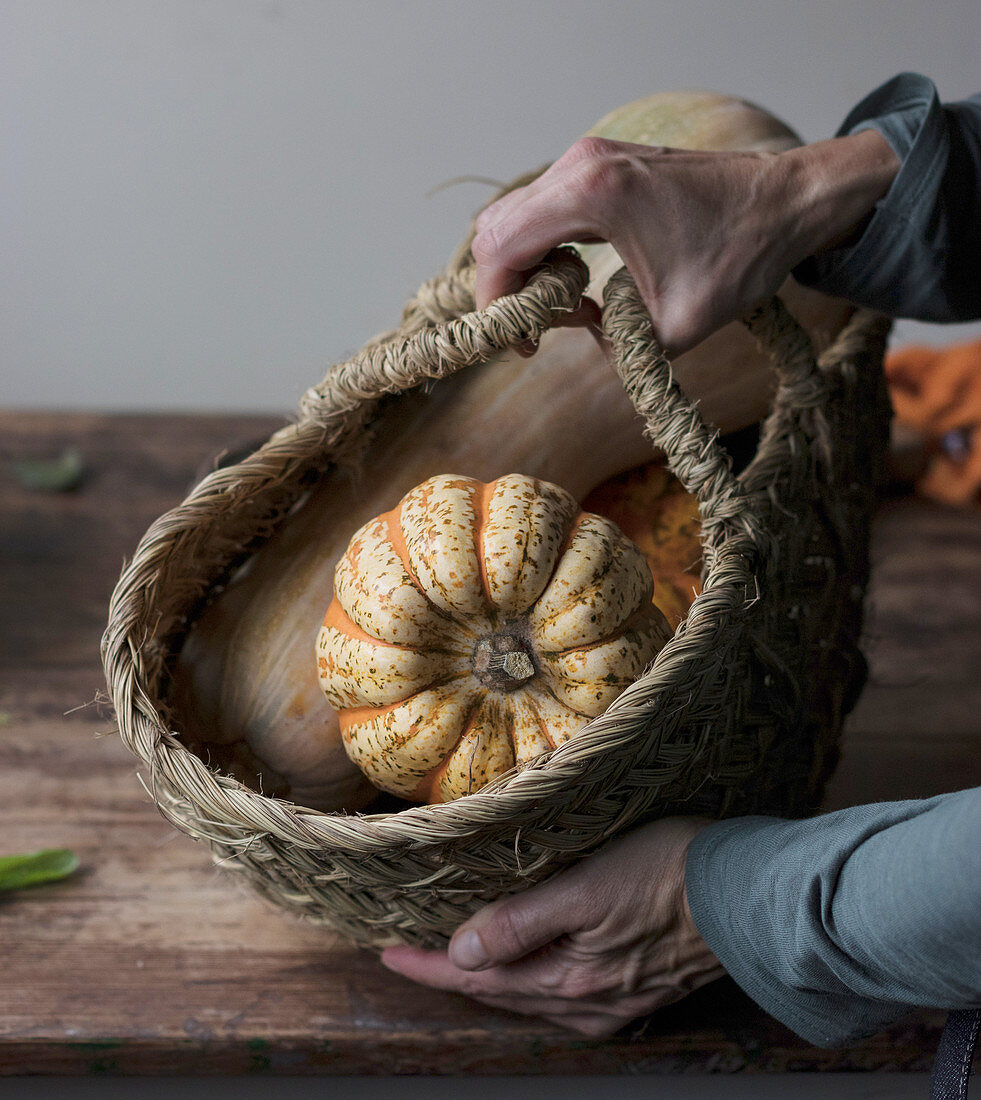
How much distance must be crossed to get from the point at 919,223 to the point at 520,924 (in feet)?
2.10

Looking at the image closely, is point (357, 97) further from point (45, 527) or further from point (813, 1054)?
point (813, 1054)

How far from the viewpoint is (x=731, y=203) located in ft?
2.32

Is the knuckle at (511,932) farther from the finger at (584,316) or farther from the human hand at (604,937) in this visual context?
the finger at (584,316)

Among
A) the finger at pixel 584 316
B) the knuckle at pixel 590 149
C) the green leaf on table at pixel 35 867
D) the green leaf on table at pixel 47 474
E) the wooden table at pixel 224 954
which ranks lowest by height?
the wooden table at pixel 224 954

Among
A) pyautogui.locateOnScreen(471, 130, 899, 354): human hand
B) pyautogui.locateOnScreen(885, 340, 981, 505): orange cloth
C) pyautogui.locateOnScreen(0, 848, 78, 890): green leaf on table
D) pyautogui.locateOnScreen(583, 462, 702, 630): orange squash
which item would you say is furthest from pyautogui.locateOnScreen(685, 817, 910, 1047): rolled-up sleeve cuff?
pyautogui.locateOnScreen(885, 340, 981, 505): orange cloth

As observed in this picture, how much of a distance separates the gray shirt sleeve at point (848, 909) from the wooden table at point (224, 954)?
184mm

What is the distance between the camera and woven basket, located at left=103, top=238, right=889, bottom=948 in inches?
23.2

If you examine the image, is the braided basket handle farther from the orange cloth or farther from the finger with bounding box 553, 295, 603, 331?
A: the orange cloth

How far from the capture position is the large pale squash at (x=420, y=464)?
2.62 ft

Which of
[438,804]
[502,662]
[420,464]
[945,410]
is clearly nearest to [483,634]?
[502,662]

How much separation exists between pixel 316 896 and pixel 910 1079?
1.75 ft

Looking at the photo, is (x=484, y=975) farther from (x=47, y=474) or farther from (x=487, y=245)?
(x=47, y=474)

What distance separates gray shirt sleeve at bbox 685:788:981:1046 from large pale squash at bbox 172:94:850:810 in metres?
0.33

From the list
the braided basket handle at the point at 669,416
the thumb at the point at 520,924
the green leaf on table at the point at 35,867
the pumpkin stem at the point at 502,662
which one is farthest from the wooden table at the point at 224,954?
the braided basket handle at the point at 669,416
